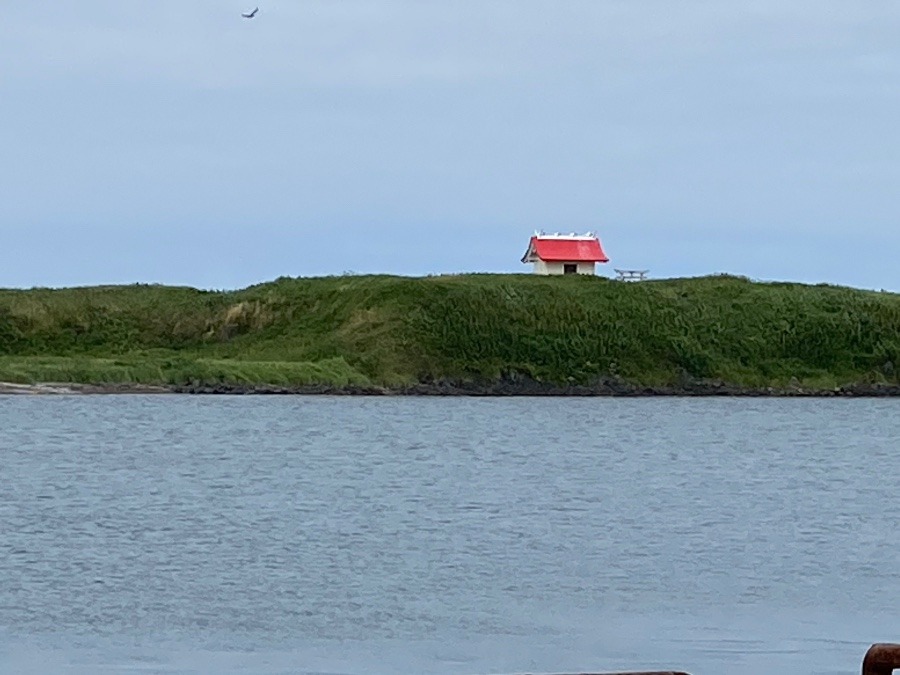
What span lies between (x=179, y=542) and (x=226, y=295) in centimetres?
7627

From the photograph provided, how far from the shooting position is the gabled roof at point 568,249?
113m

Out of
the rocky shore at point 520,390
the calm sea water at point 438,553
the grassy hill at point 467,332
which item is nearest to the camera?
the calm sea water at point 438,553

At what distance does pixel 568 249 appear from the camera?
11388 cm

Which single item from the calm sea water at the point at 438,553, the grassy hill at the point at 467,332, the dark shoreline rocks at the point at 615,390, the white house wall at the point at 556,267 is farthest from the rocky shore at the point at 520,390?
the calm sea water at the point at 438,553

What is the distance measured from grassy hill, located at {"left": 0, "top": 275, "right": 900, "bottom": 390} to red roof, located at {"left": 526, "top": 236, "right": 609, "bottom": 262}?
3.92 m

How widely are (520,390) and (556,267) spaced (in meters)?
11.8

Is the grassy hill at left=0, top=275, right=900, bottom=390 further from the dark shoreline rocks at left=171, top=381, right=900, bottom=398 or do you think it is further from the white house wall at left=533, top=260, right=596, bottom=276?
the white house wall at left=533, top=260, right=596, bottom=276

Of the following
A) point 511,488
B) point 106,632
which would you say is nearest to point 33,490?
point 511,488

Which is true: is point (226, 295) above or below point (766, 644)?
above

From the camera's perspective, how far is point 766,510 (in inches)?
1655

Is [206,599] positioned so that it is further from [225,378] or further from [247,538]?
[225,378]

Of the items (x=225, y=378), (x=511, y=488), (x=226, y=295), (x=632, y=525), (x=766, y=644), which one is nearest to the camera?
(x=766, y=644)

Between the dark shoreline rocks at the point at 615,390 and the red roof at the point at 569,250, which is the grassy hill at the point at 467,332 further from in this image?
the red roof at the point at 569,250

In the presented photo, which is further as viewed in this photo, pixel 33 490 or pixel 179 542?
pixel 33 490
